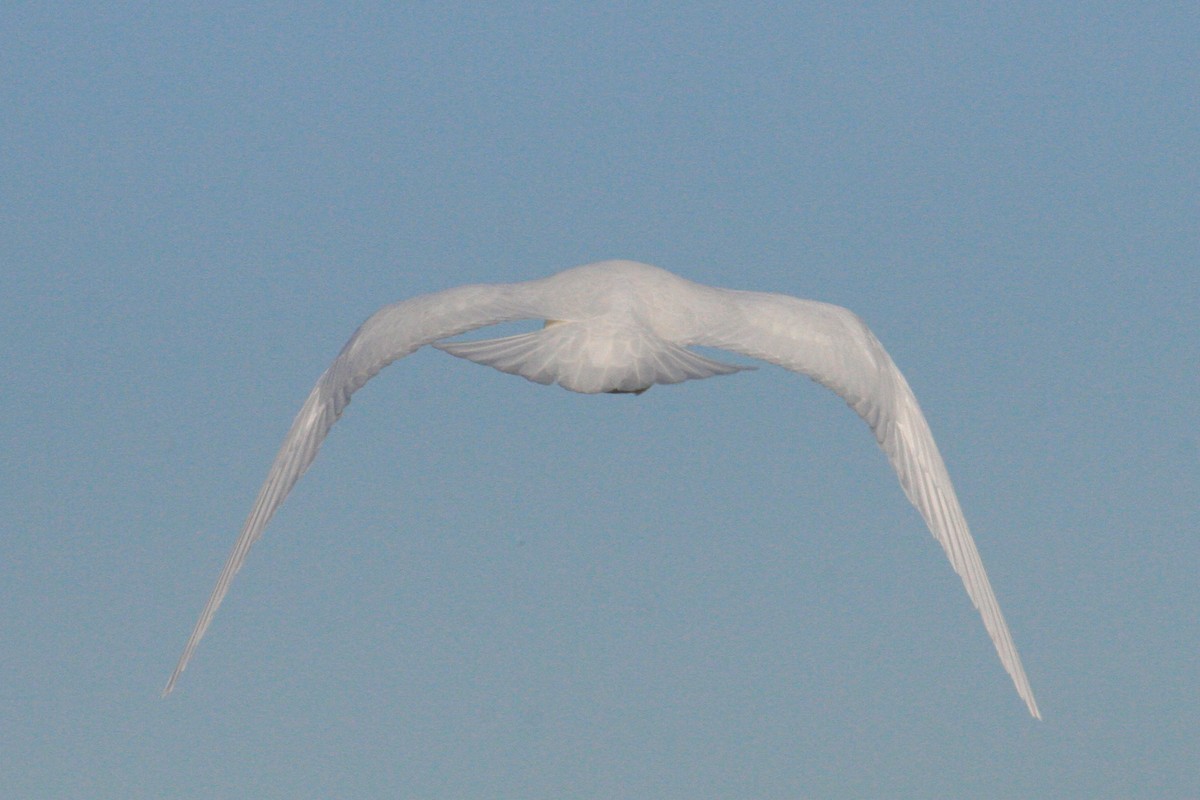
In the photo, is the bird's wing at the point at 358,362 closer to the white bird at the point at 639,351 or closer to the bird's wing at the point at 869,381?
the white bird at the point at 639,351

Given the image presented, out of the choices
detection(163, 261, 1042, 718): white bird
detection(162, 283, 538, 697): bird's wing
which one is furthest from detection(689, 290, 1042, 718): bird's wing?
detection(162, 283, 538, 697): bird's wing

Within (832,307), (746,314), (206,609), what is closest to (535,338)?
(746,314)

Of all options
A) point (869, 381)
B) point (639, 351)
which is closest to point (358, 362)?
point (639, 351)

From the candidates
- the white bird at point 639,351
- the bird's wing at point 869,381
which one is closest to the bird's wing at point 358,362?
the white bird at point 639,351

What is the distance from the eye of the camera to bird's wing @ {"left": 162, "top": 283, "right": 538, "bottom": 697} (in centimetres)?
705

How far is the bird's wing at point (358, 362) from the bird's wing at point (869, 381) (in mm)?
832

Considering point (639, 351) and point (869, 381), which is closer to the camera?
point (639, 351)

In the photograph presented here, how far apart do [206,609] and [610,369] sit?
236 centimetres

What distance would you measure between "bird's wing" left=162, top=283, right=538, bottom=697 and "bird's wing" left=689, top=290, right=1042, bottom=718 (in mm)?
832

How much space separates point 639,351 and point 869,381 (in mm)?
1113

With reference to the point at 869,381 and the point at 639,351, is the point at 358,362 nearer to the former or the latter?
the point at 639,351

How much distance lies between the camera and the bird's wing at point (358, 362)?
705 centimetres

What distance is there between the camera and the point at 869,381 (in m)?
7.30

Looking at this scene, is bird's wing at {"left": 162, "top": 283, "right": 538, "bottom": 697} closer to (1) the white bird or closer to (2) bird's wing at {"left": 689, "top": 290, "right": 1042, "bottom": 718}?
(1) the white bird
